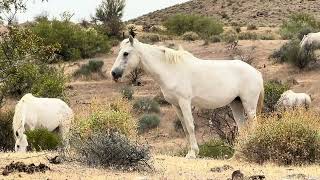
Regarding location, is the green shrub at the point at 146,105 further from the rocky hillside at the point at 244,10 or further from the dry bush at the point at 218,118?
the rocky hillside at the point at 244,10

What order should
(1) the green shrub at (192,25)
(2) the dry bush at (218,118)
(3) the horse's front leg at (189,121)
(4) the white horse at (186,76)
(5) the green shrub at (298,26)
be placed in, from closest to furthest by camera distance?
(3) the horse's front leg at (189,121) → (4) the white horse at (186,76) → (2) the dry bush at (218,118) → (5) the green shrub at (298,26) → (1) the green shrub at (192,25)

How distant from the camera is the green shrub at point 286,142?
12.2 m

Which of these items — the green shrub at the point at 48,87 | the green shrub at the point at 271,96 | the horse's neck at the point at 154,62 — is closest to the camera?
the horse's neck at the point at 154,62

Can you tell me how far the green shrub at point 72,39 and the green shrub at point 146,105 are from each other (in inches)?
493

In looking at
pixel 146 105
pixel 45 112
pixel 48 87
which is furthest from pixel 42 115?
pixel 146 105

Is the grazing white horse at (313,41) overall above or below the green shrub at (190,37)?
above

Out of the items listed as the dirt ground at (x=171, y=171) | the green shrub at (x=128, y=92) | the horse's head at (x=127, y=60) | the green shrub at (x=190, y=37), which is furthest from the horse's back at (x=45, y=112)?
the green shrub at (x=190, y=37)

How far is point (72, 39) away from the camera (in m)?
46.1

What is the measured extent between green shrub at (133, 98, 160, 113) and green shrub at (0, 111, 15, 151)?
471 inches

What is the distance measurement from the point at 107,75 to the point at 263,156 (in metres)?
27.9

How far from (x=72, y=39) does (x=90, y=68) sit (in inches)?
273

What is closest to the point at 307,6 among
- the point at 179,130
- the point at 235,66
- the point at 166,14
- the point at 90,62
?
the point at 166,14

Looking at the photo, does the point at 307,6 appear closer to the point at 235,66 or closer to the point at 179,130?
the point at 179,130

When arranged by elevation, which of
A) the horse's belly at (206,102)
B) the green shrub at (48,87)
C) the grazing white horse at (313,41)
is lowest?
the grazing white horse at (313,41)
